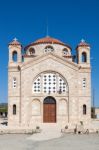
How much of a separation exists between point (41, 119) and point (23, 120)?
2430 mm

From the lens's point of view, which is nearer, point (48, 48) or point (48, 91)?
point (48, 91)

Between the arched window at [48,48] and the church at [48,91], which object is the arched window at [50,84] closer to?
the church at [48,91]

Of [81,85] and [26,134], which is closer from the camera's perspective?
[26,134]

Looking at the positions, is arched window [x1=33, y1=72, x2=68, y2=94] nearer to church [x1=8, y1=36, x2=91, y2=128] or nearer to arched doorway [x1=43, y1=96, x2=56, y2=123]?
church [x1=8, y1=36, x2=91, y2=128]

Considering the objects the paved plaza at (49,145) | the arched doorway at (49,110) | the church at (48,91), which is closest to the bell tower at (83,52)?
A: the church at (48,91)

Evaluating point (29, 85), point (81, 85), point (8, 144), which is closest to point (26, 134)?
point (8, 144)

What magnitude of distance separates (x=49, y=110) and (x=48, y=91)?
2604 mm

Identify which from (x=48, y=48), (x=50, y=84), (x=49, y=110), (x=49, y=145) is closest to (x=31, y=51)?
(x=48, y=48)

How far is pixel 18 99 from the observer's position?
121 feet

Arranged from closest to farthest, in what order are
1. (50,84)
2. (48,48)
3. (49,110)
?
(49,110) → (50,84) → (48,48)

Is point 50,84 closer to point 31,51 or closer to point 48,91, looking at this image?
point 48,91

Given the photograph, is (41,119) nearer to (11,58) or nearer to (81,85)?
(81,85)

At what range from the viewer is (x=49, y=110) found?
37000 mm

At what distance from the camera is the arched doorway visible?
36.9 metres
